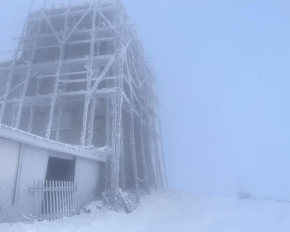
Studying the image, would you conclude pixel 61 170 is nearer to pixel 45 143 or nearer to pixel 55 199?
pixel 55 199

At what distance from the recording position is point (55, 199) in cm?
990

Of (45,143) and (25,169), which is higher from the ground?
(45,143)

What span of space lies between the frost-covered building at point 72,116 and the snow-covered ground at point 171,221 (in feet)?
2.78

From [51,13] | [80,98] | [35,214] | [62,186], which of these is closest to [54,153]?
[62,186]

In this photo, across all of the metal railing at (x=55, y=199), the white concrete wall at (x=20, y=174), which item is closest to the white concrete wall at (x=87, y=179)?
the metal railing at (x=55, y=199)

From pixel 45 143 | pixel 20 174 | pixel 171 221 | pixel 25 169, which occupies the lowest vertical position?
pixel 171 221

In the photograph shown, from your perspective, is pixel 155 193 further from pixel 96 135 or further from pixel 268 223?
pixel 268 223

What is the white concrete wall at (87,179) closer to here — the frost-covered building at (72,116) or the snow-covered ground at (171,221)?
the frost-covered building at (72,116)

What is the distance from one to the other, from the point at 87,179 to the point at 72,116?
544 cm

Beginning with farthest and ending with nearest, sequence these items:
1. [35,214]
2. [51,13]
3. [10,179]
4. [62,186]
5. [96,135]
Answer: [51,13] < [96,135] < [62,186] < [35,214] < [10,179]

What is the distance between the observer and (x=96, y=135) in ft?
49.2

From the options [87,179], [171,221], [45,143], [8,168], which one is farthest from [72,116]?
[171,221]

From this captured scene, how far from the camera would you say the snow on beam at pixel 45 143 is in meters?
7.15

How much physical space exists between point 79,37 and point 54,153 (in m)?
10.6
